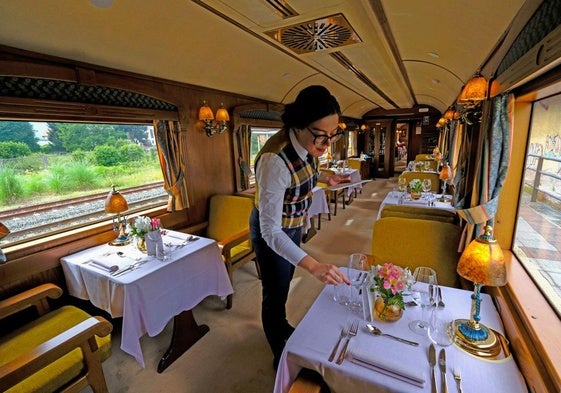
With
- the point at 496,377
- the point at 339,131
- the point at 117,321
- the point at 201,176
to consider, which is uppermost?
the point at 339,131

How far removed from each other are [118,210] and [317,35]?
8.01 ft

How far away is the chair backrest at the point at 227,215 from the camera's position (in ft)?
10.5

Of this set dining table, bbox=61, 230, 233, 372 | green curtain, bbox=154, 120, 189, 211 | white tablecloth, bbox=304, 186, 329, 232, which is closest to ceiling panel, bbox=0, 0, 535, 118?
Result: green curtain, bbox=154, 120, 189, 211

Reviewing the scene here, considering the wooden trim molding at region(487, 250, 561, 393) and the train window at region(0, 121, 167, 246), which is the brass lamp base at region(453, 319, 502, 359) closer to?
the wooden trim molding at region(487, 250, 561, 393)

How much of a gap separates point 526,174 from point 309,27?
78.8 inches

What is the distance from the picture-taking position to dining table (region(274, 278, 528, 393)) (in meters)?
0.96

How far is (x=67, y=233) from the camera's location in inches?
95.0

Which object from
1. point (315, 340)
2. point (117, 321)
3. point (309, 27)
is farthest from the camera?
point (117, 321)

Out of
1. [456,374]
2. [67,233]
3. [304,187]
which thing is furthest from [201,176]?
[456,374]

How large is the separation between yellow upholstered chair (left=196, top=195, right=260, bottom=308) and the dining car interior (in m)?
A: 0.04

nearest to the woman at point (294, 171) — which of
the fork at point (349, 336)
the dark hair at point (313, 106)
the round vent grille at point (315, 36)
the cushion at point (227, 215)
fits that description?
the dark hair at point (313, 106)

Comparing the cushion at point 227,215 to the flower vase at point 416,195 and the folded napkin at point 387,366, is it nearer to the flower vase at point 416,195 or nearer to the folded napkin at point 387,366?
the folded napkin at point 387,366

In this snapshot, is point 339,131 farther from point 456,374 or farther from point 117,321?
point 117,321

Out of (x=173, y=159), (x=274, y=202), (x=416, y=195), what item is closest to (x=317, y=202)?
(x=416, y=195)
